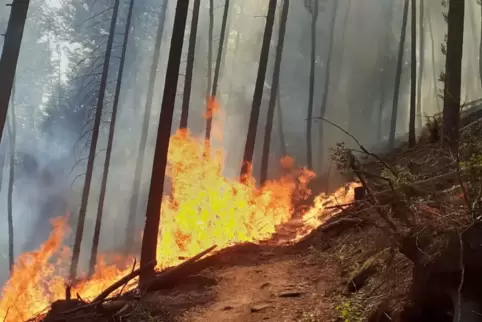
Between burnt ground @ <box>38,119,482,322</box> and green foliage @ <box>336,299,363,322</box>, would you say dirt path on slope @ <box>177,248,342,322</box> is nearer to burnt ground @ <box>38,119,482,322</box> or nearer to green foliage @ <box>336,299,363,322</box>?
burnt ground @ <box>38,119,482,322</box>

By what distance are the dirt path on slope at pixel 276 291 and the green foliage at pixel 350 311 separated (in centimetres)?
15

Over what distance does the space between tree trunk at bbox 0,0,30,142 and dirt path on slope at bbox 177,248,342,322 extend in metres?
5.73

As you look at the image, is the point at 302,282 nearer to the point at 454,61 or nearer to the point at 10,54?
the point at 454,61

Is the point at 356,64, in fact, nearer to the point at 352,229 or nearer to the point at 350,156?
the point at 352,229

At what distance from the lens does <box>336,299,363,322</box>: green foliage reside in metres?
5.53

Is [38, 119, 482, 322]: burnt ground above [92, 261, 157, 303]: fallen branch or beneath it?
above

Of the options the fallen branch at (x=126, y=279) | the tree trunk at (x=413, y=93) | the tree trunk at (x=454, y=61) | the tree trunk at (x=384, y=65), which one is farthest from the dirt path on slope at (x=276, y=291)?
the tree trunk at (x=384, y=65)

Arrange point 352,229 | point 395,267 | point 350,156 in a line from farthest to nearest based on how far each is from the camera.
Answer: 1. point 352,229
2. point 395,267
3. point 350,156

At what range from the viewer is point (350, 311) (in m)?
5.78

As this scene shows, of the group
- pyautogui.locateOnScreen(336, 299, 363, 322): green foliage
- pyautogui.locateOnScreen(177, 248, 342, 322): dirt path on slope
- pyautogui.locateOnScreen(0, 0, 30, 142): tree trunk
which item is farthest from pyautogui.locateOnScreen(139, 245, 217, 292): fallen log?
pyautogui.locateOnScreen(0, 0, 30, 142): tree trunk

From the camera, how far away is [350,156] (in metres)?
4.52

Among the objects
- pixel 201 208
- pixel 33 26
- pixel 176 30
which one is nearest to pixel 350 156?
pixel 176 30

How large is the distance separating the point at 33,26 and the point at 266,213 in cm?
4131

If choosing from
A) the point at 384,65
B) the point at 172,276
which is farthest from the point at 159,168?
the point at 384,65
